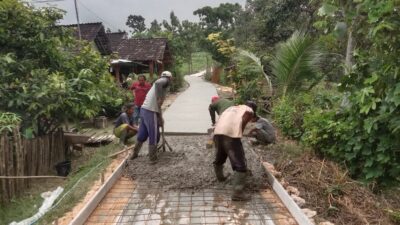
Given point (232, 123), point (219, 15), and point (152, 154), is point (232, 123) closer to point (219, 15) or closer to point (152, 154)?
point (152, 154)

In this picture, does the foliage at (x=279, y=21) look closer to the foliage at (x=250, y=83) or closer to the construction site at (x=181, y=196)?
the foliage at (x=250, y=83)

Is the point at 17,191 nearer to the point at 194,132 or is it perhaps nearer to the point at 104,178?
the point at 104,178

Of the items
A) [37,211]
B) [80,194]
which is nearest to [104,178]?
[80,194]

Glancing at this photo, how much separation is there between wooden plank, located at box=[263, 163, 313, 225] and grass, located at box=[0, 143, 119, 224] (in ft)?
8.38

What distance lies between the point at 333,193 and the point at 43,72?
209 inches

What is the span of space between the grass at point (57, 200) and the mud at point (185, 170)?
649 millimetres

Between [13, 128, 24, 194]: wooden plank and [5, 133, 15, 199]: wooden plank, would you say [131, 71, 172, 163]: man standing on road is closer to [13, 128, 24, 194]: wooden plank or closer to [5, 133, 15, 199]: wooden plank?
[13, 128, 24, 194]: wooden plank

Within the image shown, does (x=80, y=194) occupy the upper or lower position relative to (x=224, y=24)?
lower

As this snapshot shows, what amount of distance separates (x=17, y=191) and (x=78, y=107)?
1.96 metres

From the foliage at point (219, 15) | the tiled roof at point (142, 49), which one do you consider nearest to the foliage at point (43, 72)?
the tiled roof at point (142, 49)

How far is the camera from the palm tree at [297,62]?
9266 millimetres

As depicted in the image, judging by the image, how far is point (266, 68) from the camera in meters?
12.7

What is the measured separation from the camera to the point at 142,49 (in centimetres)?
2134

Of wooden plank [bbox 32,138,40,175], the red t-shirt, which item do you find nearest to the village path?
Answer: the red t-shirt
